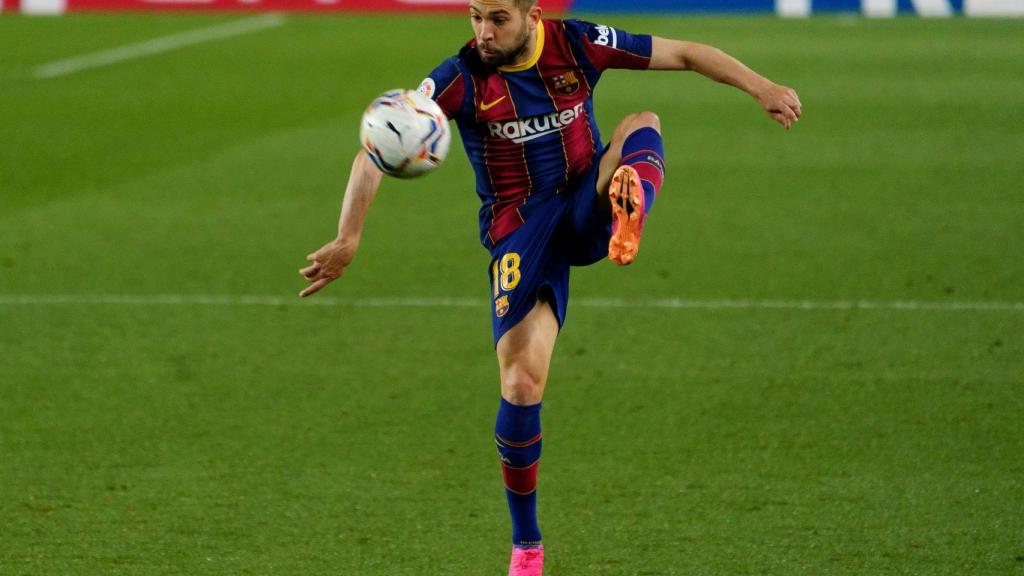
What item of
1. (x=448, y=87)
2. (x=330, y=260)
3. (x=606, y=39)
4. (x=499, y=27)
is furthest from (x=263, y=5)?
(x=330, y=260)

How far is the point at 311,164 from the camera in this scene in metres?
12.3

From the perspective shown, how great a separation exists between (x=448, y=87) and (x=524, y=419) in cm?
105

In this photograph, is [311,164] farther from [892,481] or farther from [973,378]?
[892,481]

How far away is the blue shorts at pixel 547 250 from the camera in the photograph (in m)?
4.93

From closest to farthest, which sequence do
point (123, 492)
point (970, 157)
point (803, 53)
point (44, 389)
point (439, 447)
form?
point (123, 492) → point (439, 447) → point (44, 389) → point (970, 157) → point (803, 53)

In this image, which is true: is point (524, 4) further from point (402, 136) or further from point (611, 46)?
point (402, 136)

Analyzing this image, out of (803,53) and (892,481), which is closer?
(892,481)

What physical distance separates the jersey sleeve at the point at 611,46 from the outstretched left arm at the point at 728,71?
4 centimetres

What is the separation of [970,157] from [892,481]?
6902 millimetres

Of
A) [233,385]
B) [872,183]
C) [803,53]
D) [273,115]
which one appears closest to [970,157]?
[872,183]

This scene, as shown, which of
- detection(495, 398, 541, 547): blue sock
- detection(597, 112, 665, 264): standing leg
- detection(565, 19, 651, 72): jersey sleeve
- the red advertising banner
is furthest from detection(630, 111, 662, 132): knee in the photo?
the red advertising banner

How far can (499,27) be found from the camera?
4.78 m

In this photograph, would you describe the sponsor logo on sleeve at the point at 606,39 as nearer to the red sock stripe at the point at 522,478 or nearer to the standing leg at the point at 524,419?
the standing leg at the point at 524,419

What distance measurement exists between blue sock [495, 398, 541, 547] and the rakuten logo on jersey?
85cm
